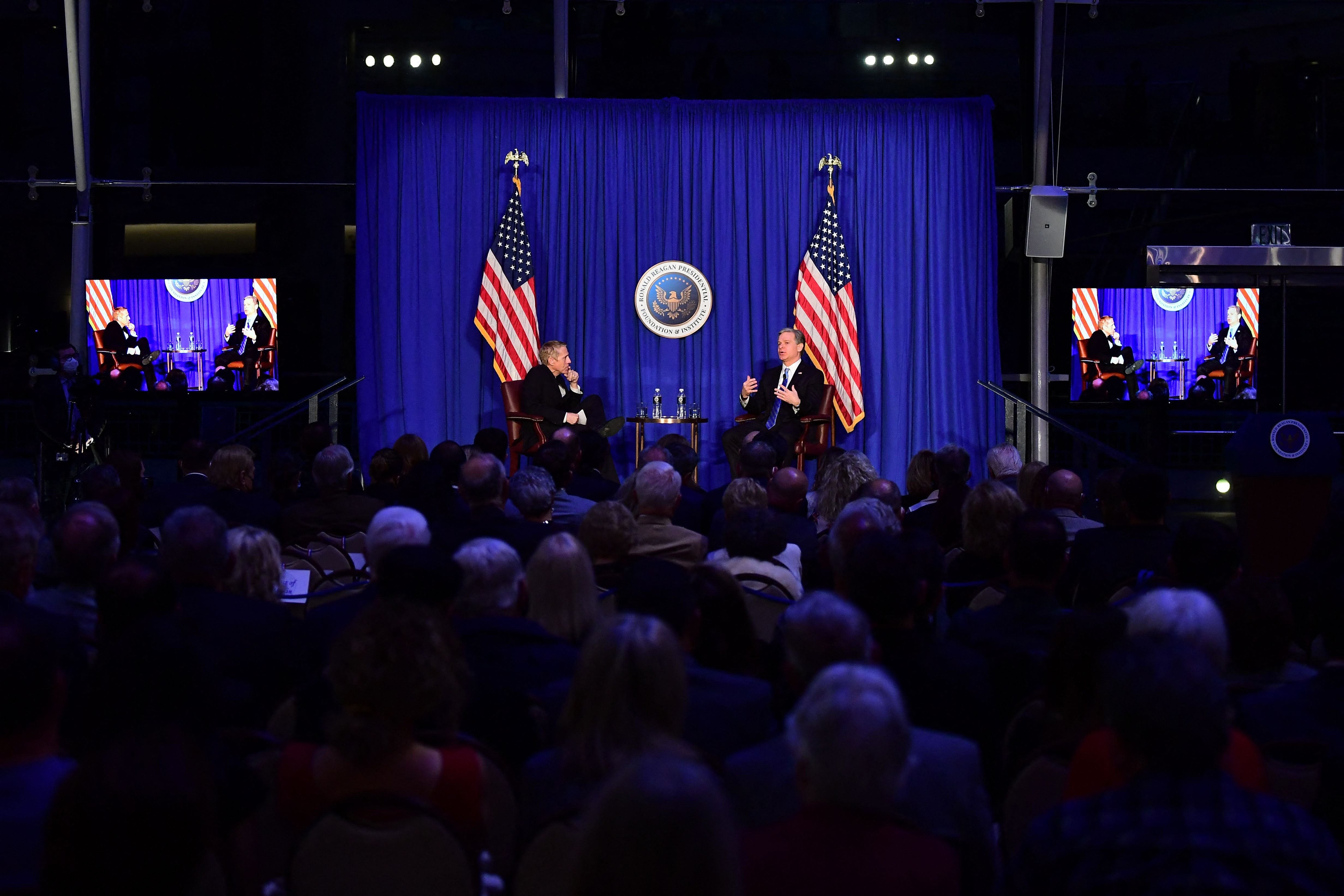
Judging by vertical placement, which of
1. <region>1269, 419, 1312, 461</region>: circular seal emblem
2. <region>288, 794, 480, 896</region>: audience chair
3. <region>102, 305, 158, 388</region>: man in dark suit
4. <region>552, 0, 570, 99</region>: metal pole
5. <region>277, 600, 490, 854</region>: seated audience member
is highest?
<region>552, 0, 570, 99</region>: metal pole

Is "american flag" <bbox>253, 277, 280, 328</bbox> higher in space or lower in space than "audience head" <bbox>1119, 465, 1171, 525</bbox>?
higher

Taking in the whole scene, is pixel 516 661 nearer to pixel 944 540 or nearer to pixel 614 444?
pixel 944 540

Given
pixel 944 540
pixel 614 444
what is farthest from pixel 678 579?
pixel 614 444

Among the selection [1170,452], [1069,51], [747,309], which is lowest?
[1170,452]

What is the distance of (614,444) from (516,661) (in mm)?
7719

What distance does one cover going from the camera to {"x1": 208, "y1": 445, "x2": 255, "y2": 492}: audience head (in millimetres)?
5832

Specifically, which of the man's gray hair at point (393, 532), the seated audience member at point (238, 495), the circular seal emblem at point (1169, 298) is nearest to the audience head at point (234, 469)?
the seated audience member at point (238, 495)

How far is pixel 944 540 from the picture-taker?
5.42 metres

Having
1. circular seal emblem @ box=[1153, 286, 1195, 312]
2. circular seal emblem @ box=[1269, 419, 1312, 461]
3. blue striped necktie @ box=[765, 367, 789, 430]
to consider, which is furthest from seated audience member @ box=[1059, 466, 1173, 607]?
circular seal emblem @ box=[1153, 286, 1195, 312]

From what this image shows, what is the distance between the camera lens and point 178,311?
11789 mm

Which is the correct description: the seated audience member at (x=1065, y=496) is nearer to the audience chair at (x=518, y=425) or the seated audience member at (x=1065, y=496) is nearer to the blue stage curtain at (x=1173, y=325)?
the audience chair at (x=518, y=425)

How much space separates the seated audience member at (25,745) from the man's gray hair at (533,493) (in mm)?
2973

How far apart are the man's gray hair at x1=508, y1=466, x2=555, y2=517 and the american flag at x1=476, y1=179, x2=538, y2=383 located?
526 centimetres

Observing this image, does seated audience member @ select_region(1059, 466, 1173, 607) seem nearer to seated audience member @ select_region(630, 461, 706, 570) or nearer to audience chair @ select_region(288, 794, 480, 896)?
seated audience member @ select_region(630, 461, 706, 570)
